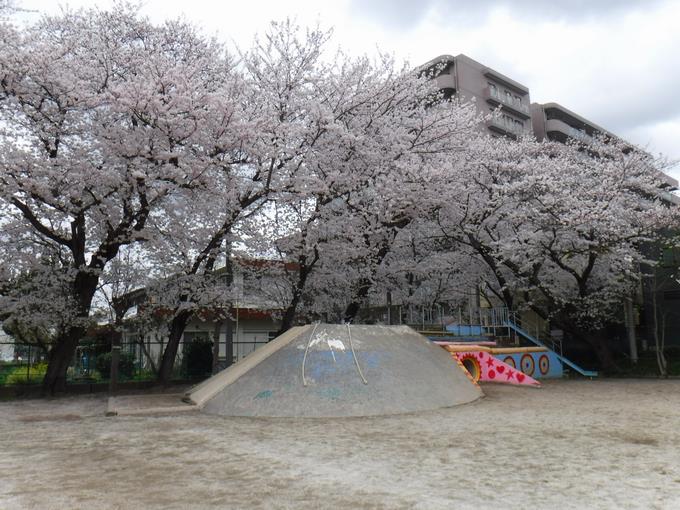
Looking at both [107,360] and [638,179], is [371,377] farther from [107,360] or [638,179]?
[638,179]

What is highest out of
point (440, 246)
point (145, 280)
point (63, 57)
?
→ point (63, 57)

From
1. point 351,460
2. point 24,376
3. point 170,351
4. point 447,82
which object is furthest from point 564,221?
point 447,82

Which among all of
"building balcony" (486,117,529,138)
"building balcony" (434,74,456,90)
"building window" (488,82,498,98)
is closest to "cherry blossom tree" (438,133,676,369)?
"building balcony" (434,74,456,90)

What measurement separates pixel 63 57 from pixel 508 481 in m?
16.2

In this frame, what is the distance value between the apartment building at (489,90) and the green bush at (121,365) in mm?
35640

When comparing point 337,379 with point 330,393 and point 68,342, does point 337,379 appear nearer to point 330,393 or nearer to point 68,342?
point 330,393

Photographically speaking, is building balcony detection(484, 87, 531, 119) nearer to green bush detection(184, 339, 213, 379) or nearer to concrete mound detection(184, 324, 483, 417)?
green bush detection(184, 339, 213, 379)

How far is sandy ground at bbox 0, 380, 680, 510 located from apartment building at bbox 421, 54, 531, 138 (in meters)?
39.1

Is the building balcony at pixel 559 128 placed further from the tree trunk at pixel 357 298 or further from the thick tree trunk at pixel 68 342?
the thick tree trunk at pixel 68 342

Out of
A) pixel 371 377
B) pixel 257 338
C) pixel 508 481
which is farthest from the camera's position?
pixel 257 338

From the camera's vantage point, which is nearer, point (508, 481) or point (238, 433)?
point (508, 481)

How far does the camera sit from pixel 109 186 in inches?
612

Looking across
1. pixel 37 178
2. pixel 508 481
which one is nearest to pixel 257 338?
pixel 37 178

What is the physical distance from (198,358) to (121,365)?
2.97 metres
